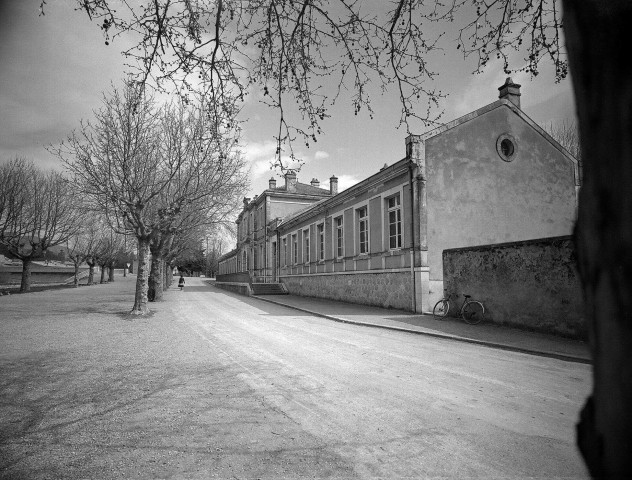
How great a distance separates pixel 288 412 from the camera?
429 centimetres

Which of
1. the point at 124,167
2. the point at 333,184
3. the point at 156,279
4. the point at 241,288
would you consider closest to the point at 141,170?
the point at 124,167

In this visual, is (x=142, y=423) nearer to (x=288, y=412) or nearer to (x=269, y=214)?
(x=288, y=412)

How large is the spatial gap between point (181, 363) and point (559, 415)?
5.70 meters

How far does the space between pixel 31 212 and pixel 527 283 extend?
32.4 metres

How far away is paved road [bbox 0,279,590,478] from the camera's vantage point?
3154mm

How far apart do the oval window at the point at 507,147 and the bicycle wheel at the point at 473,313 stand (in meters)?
8.18

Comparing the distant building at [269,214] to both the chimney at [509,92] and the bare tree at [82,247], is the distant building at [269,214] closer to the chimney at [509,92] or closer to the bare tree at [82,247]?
the bare tree at [82,247]

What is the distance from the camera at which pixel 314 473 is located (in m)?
2.99

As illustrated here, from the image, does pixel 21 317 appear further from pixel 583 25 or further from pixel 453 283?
pixel 583 25

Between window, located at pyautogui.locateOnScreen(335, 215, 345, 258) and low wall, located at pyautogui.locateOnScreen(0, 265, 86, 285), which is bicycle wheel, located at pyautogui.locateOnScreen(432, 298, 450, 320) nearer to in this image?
window, located at pyautogui.locateOnScreen(335, 215, 345, 258)

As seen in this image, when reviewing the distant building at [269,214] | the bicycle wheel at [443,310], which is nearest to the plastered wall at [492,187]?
the bicycle wheel at [443,310]

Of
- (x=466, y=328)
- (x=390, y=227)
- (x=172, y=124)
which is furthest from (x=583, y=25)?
(x=172, y=124)

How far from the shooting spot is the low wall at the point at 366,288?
1573 cm

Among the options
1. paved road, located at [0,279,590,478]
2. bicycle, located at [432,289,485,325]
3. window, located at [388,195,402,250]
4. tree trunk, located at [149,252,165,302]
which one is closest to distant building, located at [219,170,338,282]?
tree trunk, located at [149,252,165,302]
